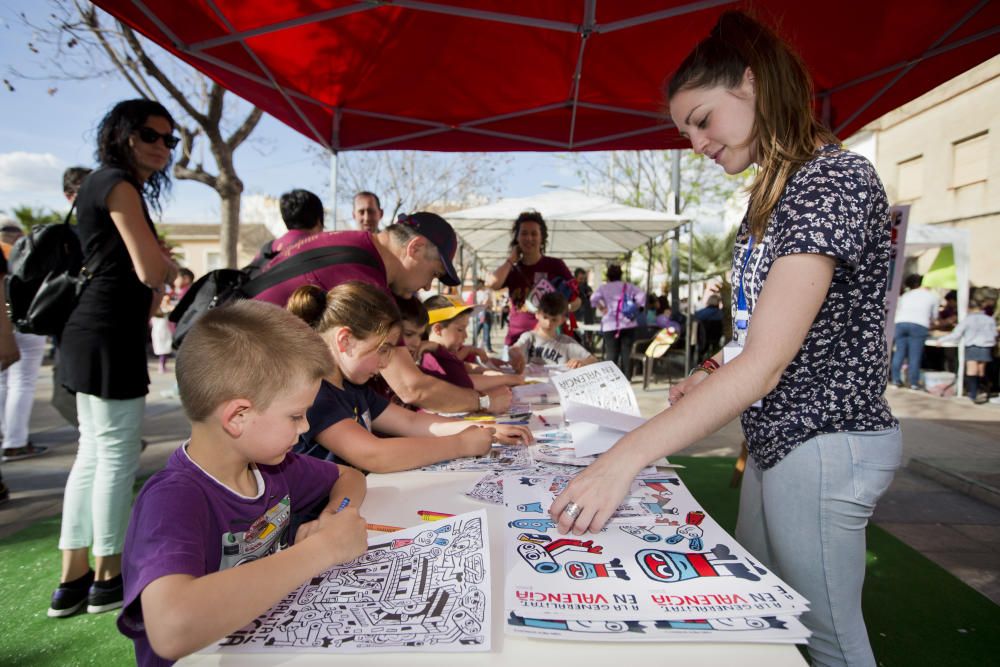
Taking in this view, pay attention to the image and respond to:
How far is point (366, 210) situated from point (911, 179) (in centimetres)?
1507

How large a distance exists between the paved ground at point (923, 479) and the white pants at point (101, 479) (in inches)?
51.0

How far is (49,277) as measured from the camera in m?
2.14

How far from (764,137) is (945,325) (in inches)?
391

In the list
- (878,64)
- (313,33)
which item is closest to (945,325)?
(878,64)

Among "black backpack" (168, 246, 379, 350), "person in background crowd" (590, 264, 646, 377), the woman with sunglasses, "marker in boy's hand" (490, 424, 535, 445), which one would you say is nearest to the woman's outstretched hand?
"marker in boy's hand" (490, 424, 535, 445)

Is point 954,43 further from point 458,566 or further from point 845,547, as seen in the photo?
point 458,566

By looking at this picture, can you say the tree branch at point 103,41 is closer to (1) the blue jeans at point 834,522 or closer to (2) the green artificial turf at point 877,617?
(2) the green artificial turf at point 877,617

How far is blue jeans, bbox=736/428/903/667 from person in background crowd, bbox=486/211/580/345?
321 cm

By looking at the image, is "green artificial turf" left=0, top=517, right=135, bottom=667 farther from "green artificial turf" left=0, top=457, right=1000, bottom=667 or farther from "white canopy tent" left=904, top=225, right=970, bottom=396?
"white canopy tent" left=904, top=225, right=970, bottom=396

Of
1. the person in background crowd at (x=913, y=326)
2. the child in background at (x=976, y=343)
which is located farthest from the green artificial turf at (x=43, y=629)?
the child in background at (x=976, y=343)

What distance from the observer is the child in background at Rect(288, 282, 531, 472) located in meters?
1.50

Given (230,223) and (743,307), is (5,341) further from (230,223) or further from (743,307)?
(230,223)

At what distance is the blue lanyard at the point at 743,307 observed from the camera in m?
1.06

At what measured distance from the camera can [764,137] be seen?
0.96m
